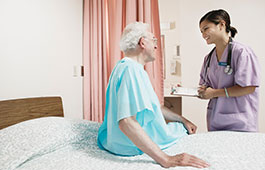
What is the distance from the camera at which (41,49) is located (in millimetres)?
1802

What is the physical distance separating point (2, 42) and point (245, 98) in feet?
5.86

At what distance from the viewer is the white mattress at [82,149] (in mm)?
1065

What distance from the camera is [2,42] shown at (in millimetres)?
1510

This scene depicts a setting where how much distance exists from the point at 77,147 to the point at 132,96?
0.52 m

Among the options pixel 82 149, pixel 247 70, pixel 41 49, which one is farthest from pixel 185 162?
pixel 41 49

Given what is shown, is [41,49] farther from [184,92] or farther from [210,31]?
[210,31]

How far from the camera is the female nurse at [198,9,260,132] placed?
5.03 ft

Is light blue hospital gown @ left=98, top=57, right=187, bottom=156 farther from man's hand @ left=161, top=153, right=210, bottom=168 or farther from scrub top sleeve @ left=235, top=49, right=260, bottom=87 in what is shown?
scrub top sleeve @ left=235, top=49, right=260, bottom=87

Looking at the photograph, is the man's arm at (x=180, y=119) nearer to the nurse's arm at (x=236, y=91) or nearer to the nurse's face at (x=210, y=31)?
the nurse's arm at (x=236, y=91)

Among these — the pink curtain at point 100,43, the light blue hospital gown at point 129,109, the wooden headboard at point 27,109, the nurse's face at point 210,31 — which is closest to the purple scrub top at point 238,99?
the nurse's face at point 210,31

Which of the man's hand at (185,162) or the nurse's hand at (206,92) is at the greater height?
the nurse's hand at (206,92)

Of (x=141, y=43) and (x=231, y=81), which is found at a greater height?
(x=141, y=43)

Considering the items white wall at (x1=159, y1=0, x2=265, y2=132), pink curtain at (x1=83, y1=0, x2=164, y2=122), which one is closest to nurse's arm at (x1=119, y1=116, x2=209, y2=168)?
pink curtain at (x1=83, y1=0, x2=164, y2=122)

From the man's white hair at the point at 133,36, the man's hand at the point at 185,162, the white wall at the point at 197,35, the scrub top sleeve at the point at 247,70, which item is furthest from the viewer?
the white wall at the point at 197,35
